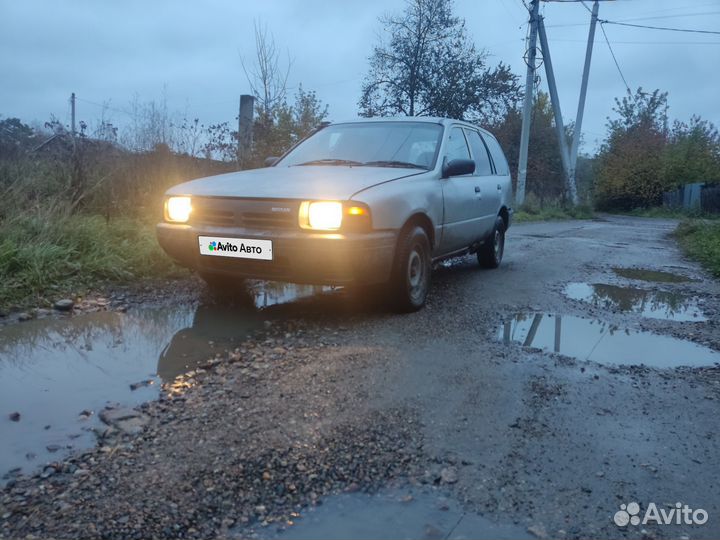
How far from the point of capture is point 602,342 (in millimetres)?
4188

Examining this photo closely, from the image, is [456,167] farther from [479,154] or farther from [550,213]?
[550,213]

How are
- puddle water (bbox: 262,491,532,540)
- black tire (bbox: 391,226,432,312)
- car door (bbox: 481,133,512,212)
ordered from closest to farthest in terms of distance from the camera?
puddle water (bbox: 262,491,532,540) < black tire (bbox: 391,226,432,312) < car door (bbox: 481,133,512,212)

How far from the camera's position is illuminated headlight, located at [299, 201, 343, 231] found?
4086mm

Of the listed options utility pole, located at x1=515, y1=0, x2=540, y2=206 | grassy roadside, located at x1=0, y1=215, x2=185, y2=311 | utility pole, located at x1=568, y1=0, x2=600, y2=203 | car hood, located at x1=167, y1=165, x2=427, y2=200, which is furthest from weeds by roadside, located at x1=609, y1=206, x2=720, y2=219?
grassy roadside, located at x1=0, y1=215, x2=185, y2=311

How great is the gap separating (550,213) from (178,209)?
1916 centimetres

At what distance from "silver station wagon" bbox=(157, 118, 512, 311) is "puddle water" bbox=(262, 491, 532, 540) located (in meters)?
2.16

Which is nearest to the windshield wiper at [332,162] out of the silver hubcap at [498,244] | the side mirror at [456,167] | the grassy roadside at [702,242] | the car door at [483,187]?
the side mirror at [456,167]

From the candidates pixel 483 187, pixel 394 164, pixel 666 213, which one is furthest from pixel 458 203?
pixel 666 213

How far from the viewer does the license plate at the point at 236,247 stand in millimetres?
4180

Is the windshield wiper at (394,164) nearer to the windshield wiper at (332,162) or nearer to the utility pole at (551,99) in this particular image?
the windshield wiper at (332,162)

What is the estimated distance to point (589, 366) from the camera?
11.8 ft

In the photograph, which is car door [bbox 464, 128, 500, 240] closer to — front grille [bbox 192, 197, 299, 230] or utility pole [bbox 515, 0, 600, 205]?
front grille [bbox 192, 197, 299, 230]

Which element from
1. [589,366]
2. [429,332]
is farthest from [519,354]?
[429,332]

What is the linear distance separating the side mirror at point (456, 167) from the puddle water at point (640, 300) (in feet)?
5.34
